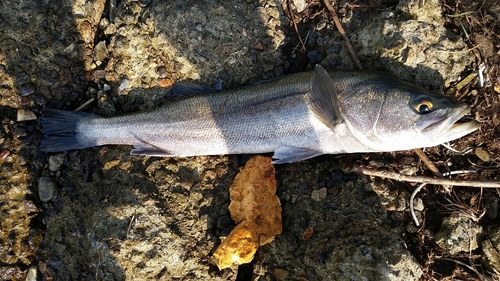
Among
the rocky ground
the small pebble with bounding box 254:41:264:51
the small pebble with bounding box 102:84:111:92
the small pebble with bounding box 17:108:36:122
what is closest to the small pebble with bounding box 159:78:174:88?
the rocky ground

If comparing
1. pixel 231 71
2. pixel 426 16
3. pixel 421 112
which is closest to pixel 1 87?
pixel 231 71

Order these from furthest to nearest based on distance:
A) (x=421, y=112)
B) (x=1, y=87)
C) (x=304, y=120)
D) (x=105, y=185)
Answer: (x=1, y=87)
(x=105, y=185)
(x=304, y=120)
(x=421, y=112)

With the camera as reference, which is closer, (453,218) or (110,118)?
(453,218)

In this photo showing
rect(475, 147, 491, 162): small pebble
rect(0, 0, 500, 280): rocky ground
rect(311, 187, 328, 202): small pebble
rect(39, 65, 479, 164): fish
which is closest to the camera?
rect(39, 65, 479, 164): fish

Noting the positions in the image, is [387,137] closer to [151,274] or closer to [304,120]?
[304,120]

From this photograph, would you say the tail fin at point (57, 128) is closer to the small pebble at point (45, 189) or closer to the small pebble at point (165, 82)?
the small pebble at point (45, 189)

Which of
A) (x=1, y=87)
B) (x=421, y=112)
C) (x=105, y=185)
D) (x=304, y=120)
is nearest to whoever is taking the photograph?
(x=421, y=112)

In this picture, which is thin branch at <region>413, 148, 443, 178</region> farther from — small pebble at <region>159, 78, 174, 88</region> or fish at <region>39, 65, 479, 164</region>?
small pebble at <region>159, 78, 174, 88</region>

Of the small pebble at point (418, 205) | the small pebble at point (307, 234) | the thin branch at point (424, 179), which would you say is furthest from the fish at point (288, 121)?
the small pebble at point (307, 234)
